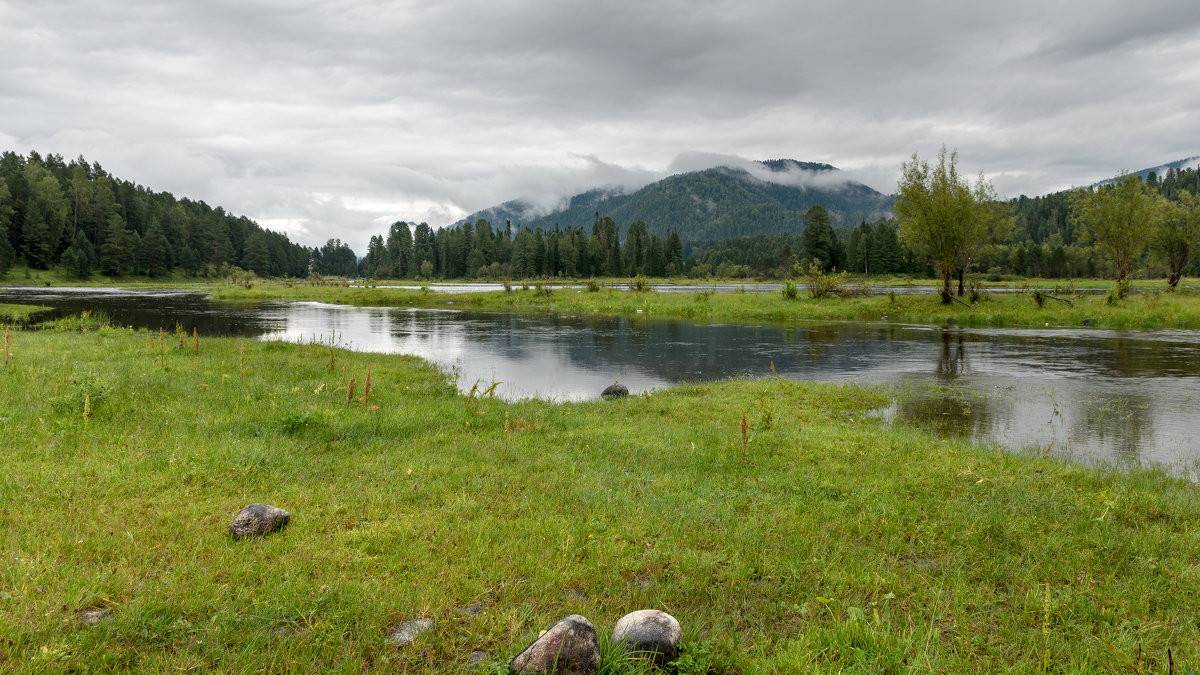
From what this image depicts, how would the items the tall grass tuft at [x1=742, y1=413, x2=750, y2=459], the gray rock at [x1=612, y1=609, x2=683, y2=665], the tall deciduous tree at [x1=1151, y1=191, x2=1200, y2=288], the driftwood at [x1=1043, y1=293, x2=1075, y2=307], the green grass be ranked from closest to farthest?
the gray rock at [x1=612, y1=609, x2=683, y2=665] → the tall grass tuft at [x1=742, y1=413, x2=750, y2=459] → the green grass → the driftwood at [x1=1043, y1=293, x2=1075, y2=307] → the tall deciduous tree at [x1=1151, y1=191, x2=1200, y2=288]

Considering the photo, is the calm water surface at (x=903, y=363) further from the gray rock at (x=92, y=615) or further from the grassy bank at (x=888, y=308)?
the gray rock at (x=92, y=615)

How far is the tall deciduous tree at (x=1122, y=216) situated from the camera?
140 feet

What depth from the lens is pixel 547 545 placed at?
242 inches

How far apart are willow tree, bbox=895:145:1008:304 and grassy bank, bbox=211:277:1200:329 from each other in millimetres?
3769

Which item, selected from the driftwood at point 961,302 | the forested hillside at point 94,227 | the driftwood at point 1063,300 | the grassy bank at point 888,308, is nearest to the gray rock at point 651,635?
the grassy bank at point 888,308

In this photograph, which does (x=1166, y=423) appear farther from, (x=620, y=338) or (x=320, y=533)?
(x=620, y=338)

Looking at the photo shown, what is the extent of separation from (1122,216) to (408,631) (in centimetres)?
5668

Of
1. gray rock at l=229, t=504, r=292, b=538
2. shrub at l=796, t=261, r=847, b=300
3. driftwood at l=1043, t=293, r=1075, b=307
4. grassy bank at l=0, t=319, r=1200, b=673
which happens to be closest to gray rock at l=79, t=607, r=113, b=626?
grassy bank at l=0, t=319, r=1200, b=673

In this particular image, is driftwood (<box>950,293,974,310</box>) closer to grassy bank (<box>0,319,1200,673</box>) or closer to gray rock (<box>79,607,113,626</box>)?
grassy bank (<box>0,319,1200,673</box>)

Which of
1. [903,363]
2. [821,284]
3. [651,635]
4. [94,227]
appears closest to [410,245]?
[94,227]

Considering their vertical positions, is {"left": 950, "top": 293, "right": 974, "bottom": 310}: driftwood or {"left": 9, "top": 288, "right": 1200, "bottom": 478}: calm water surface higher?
{"left": 950, "top": 293, "right": 974, "bottom": 310}: driftwood

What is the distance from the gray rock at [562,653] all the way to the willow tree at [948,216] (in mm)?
43402

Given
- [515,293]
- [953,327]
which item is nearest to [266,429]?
[953,327]

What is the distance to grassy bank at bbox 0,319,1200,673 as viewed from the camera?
14.5ft
